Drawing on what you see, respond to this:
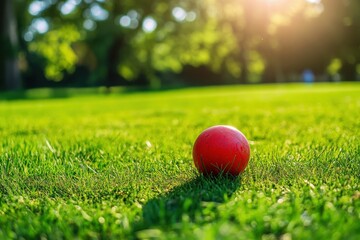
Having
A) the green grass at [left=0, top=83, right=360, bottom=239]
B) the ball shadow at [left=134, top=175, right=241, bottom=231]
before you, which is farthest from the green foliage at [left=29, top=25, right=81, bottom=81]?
the ball shadow at [left=134, top=175, right=241, bottom=231]

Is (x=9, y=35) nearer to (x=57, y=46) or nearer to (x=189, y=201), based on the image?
(x=57, y=46)

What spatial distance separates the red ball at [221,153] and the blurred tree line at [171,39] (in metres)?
23.6

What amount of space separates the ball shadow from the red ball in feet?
0.23

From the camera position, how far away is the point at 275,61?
49.0 meters

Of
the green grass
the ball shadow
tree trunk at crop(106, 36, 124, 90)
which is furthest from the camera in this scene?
tree trunk at crop(106, 36, 124, 90)

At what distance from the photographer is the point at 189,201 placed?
7.88 ft

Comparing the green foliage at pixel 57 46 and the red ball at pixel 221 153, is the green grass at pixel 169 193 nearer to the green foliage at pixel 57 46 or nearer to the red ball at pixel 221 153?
the red ball at pixel 221 153

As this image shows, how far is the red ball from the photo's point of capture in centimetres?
335

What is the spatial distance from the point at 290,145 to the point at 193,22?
3376 centimetres

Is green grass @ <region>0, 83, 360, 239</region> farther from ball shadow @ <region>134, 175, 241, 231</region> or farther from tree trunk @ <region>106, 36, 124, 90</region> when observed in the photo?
tree trunk @ <region>106, 36, 124, 90</region>

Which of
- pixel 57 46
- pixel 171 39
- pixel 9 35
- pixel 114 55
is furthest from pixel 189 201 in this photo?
pixel 171 39

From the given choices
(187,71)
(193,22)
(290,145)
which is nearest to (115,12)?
(193,22)

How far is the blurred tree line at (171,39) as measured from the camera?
33.4 m

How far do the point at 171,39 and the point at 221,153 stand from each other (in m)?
35.6
